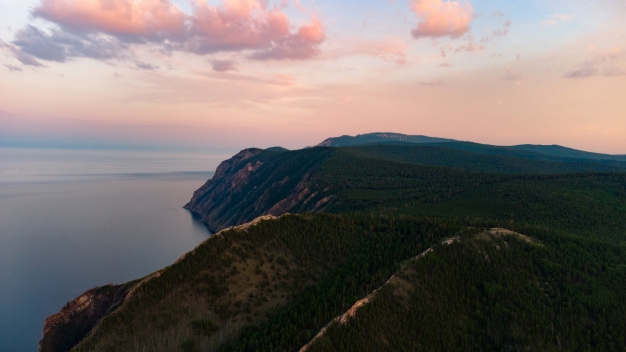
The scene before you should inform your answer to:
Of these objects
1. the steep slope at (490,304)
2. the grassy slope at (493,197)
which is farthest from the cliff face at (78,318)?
the grassy slope at (493,197)

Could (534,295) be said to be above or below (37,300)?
above

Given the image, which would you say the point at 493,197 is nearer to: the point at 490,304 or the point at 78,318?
the point at 490,304

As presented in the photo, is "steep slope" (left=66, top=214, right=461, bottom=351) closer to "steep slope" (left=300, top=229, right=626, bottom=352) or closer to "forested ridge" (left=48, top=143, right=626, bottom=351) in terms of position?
"forested ridge" (left=48, top=143, right=626, bottom=351)

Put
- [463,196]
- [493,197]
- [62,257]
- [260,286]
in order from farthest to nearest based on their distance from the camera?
Result: [62,257] < [463,196] < [493,197] < [260,286]

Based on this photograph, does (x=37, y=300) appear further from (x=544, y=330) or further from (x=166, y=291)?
(x=544, y=330)

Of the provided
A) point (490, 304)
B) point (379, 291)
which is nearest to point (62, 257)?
point (379, 291)

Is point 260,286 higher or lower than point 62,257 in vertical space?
higher

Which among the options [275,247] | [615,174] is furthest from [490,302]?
[615,174]

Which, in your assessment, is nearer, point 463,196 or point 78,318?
point 78,318

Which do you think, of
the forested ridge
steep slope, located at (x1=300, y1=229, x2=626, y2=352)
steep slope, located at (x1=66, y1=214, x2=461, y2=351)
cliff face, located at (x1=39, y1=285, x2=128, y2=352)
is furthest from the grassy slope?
cliff face, located at (x1=39, y1=285, x2=128, y2=352)
